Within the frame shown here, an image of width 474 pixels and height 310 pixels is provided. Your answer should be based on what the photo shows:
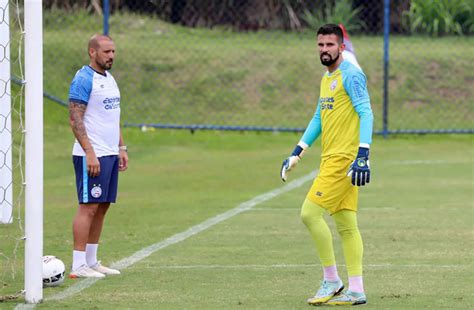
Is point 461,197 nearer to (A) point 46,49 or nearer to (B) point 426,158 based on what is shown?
(B) point 426,158

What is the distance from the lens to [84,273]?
9344 millimetres

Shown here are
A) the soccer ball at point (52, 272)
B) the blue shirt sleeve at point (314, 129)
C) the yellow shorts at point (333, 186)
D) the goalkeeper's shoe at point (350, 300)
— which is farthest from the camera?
the soccer ball at point (52, 272)

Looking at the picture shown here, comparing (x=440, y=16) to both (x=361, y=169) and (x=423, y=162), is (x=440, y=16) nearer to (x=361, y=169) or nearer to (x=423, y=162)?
(x=423, y=162)

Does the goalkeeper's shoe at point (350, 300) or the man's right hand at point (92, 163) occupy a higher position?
the man's right hand at point (92, 163)

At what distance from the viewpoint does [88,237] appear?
9.69m

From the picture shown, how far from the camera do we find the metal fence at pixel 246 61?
75.0ft

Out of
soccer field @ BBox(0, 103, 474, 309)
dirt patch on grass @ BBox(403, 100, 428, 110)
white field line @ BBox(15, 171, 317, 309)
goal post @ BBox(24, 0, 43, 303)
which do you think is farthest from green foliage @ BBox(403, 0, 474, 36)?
goal post @ BBox(24, 0, 43, 303)

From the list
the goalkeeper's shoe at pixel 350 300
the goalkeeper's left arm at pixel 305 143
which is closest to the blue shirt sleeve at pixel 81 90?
the goalkeeper's left arm at pixel 305 143

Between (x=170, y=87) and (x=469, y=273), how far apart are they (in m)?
14.5

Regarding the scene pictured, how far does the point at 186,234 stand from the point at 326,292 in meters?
3.67

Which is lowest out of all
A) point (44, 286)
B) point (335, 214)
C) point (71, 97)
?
point (44, 286)

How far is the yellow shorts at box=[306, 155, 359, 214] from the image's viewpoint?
8.23 m

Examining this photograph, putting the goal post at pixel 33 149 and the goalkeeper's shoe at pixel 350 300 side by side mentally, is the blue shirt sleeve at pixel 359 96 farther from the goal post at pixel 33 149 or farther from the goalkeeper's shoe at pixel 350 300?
the goal post at pixel 33 149

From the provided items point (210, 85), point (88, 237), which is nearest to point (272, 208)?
point (88, 237)
